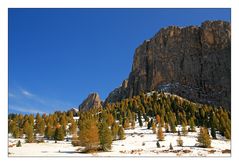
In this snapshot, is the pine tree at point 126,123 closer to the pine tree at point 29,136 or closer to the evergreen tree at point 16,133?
the pine tree at point 29,136

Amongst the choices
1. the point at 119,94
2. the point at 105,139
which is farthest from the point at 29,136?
the point at 119,94

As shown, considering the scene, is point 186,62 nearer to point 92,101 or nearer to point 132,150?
point 92,101

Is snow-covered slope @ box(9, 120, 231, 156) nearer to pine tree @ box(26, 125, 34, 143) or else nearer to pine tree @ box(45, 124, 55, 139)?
pine tree @ box(26, 125, 34, 143)

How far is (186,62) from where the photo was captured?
137625mm

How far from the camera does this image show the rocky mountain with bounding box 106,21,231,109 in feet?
422

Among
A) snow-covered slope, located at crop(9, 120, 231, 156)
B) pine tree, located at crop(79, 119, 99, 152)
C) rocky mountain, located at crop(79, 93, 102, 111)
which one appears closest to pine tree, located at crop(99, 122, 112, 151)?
pine tree, located at crop(79, 119, 99, 152)

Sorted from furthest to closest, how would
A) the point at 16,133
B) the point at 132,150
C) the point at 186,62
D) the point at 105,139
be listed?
the point at 186,62, the point at 16,133, the point at 105,139, the point at 132,150

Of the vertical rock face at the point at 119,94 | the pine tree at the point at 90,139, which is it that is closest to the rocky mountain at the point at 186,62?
the vertical rock face at the point at 119,94

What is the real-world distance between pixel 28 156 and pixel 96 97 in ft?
475

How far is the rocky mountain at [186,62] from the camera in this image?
5064 inches
